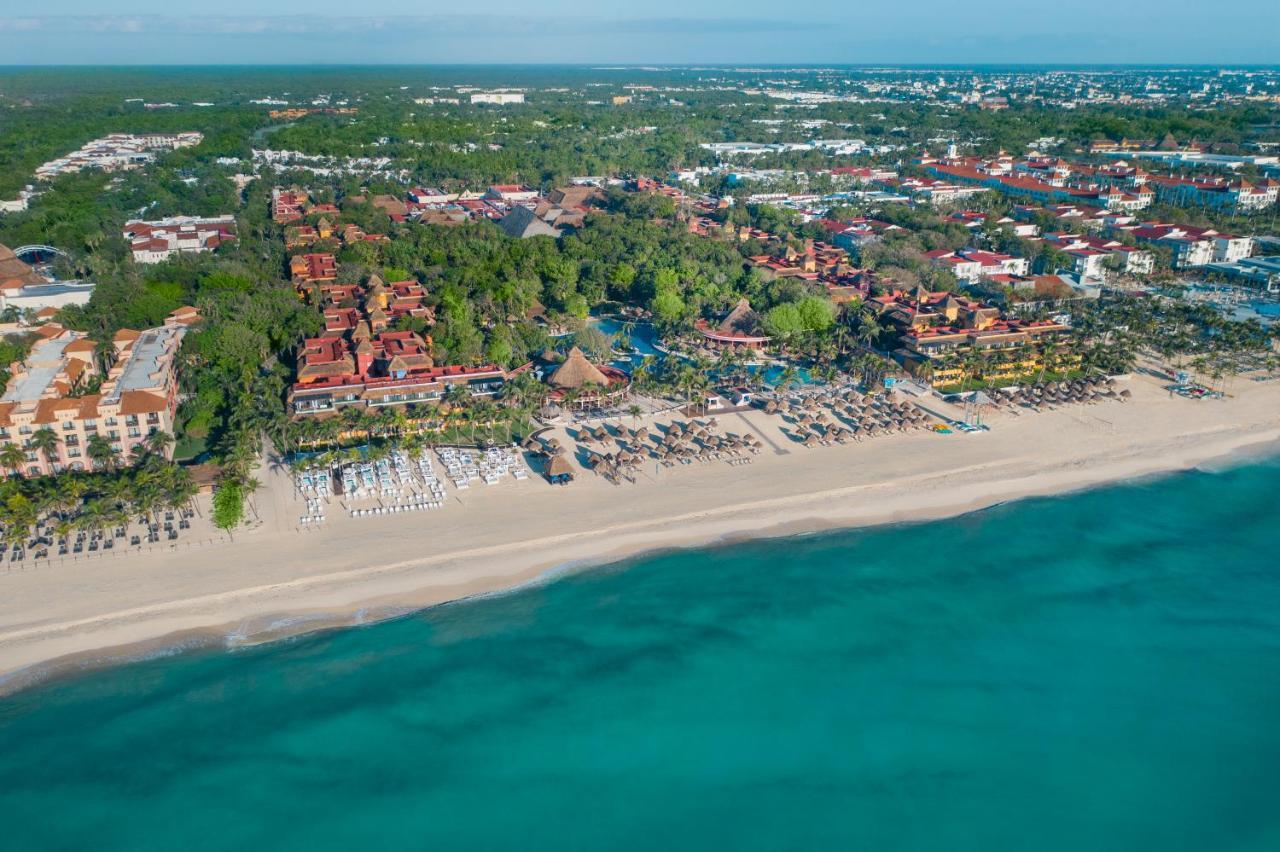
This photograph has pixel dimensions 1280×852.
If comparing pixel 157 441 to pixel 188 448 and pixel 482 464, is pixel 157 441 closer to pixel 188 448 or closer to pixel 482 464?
pixel 188 448

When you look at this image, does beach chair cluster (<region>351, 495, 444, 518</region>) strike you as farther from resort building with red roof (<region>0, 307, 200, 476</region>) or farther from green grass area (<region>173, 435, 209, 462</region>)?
resort building with red roof (<region>0, 307, 200, 476</region>)

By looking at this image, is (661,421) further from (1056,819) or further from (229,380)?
(1056,819)

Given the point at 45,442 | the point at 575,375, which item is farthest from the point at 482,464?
the point at 45,442

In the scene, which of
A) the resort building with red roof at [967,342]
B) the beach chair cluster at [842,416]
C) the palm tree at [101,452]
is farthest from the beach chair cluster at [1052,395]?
the palm tree at [101,452]

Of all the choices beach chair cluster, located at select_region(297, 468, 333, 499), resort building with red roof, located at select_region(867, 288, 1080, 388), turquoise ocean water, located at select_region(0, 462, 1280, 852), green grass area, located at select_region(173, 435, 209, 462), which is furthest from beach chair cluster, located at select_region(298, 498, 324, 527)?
resort building with red roof, located at select_region(867, 288, 1080, 388)

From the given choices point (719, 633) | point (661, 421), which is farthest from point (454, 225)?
point (719, 633)
